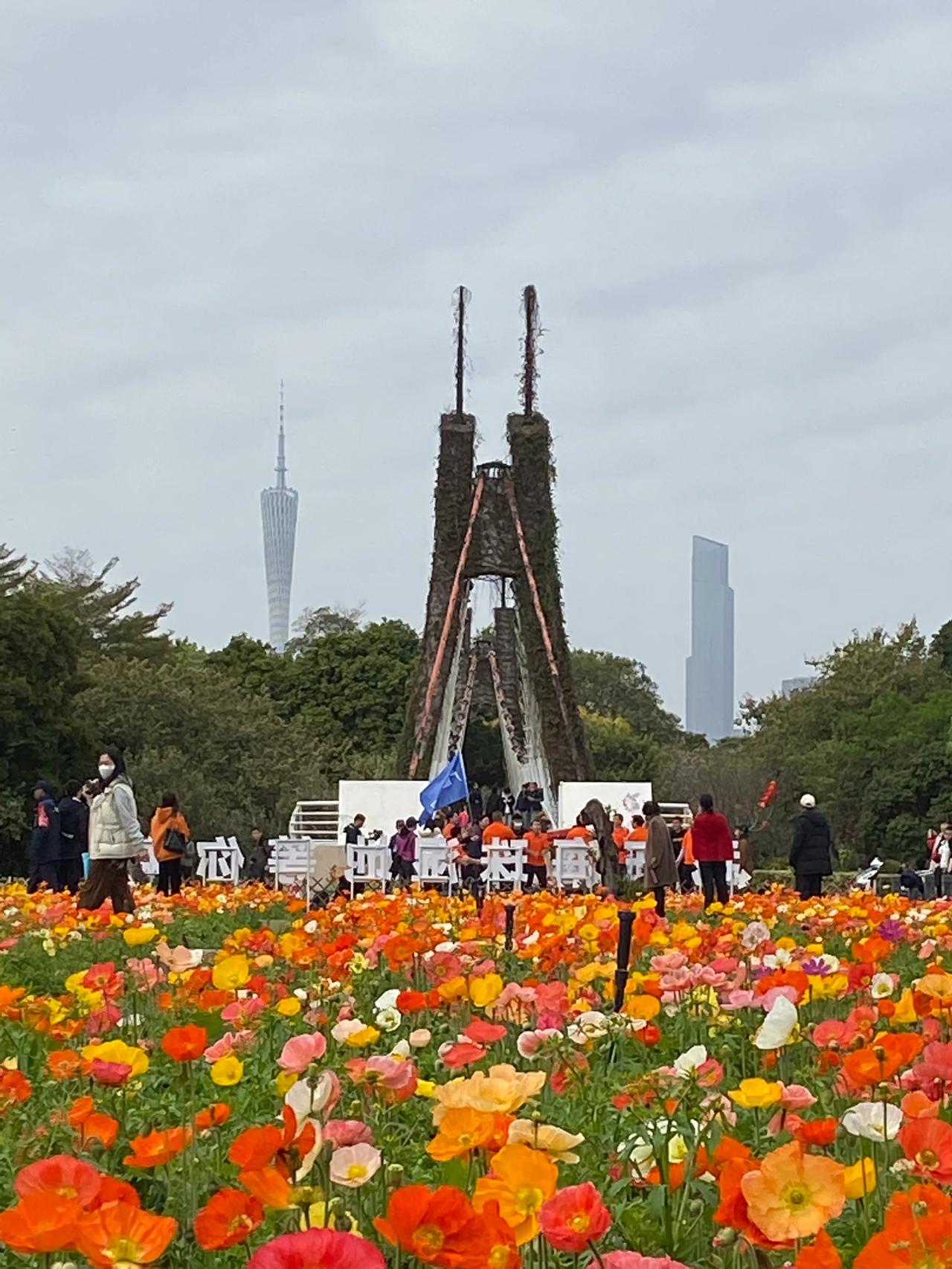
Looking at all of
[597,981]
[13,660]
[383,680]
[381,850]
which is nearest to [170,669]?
[13,660]

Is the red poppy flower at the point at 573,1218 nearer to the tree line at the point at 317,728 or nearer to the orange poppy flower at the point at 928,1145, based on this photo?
the orange poppy flower at the point at 928,1145

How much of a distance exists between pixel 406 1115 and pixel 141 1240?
2.54m

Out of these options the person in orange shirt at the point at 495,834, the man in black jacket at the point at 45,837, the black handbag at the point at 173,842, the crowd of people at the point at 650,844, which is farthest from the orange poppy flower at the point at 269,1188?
the person in orange shirt at the point at 495,834

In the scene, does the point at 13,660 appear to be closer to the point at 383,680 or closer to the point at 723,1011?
the point at 383,680

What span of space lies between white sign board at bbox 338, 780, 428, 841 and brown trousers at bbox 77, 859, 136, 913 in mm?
17884

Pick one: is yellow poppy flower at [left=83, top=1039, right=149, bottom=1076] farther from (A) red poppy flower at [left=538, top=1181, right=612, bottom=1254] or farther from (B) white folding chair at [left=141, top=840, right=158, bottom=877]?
(B) white folding chair at [left=141, top=840, right=158, bottom=877]

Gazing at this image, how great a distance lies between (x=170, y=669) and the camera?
1818 inches

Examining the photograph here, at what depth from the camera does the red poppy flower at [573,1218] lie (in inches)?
73.9

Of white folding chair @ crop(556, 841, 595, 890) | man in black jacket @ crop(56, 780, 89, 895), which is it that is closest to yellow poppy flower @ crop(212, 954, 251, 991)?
man in black jacket @ crop(56, 780, 89, 895)

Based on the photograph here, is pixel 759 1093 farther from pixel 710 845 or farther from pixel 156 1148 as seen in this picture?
pixel 710 845

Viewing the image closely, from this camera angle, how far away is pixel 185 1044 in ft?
10.4

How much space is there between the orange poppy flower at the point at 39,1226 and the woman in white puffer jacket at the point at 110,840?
1030cm

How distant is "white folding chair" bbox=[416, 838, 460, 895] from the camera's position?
2027 cm

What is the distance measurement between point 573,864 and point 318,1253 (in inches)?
761
